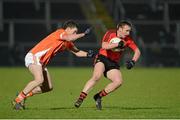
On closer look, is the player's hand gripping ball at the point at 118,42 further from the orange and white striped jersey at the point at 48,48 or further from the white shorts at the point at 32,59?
the white shorts at the point at 32,59

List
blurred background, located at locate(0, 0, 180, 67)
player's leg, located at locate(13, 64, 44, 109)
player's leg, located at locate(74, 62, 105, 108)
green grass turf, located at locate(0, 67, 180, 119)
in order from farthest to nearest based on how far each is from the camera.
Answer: blurred background, located at locate(0, 0, 180, 67) < player's leg, located at locate(74, 62, 105, 108) < player's leg, located at locate(13, 64, 44, 109) < green grass turf, located at locate(0, 67, 180, 119)

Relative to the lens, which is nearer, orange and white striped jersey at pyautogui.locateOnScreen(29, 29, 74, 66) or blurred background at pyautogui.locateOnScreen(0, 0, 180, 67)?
orange and white striped jersey at pyautogui.locateOnScreen(29, 29, 74, 66)

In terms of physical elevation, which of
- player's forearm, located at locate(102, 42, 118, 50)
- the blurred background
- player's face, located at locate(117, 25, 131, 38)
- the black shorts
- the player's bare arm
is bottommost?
the black shorts

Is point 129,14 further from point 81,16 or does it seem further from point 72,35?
point 72,35

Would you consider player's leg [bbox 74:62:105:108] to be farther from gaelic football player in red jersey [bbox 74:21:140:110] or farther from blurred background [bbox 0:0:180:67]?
blurred background [bbox 0:0:180:67]

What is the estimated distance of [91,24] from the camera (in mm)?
39969

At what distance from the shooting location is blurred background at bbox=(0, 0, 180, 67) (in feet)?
124

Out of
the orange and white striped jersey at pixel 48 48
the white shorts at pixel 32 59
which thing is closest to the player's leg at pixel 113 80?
the orange and white striped jersey at pixel 48 48

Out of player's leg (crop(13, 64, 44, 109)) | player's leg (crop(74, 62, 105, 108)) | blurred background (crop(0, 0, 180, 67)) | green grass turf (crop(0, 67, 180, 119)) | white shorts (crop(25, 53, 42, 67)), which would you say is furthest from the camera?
blurred background (crop(0, 0, 180, 67))

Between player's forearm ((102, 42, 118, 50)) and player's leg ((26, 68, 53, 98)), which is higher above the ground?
player's forearm ((102, 42, 118, 50))

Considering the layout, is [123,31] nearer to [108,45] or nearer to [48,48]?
[108,45]

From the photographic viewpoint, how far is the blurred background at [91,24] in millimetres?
37938

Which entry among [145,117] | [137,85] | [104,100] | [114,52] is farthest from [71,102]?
[137,85]

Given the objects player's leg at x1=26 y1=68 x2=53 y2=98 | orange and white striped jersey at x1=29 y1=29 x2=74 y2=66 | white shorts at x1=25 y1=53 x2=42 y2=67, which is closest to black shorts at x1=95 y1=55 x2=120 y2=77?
orange and white striped jersey at x1=29 y1=29 x2=74 y2=66
